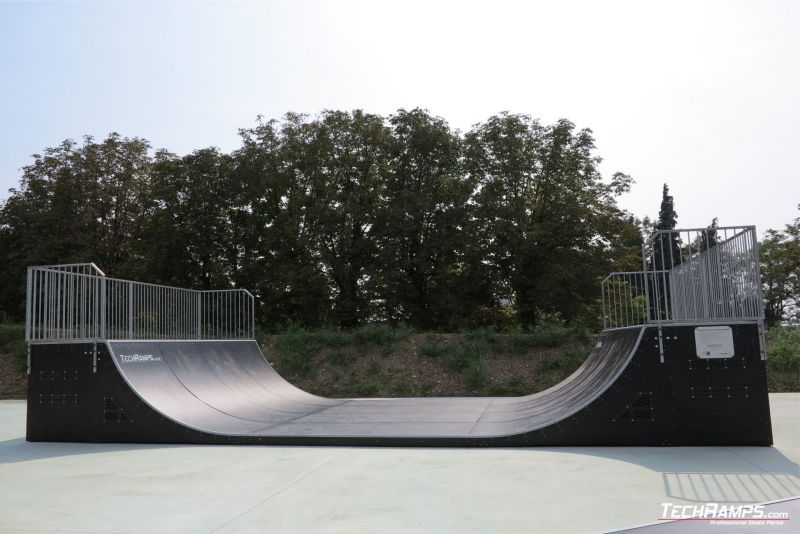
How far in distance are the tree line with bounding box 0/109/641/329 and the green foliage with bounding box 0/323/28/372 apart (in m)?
6.80

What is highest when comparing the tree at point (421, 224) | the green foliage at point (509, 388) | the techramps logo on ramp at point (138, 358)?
the tree at point (421, 224)

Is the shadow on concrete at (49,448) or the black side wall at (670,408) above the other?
the black side wall at (670,408)

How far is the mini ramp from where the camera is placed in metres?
7.28

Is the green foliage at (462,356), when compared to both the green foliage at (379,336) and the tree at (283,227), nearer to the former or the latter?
the green foliage at (379,336)

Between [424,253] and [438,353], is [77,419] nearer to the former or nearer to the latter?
[438,353]

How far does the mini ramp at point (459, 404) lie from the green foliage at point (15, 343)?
1011 centimetres

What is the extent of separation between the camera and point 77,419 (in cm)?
873

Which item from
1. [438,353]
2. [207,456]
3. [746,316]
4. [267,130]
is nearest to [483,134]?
[267,130]

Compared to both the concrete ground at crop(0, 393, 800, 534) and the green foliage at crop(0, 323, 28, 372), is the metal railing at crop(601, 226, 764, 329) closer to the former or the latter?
the concrete ground at crop(0, 393, 800, 534)

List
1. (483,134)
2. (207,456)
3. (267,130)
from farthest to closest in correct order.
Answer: (267,130)
(483,134)
(207,456)

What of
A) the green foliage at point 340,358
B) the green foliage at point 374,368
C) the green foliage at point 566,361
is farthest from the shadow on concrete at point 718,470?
the green foliage at point 340,358

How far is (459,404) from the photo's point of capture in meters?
11.5

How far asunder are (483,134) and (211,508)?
69.4 ft

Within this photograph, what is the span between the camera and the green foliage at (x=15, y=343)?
62.1 ft
